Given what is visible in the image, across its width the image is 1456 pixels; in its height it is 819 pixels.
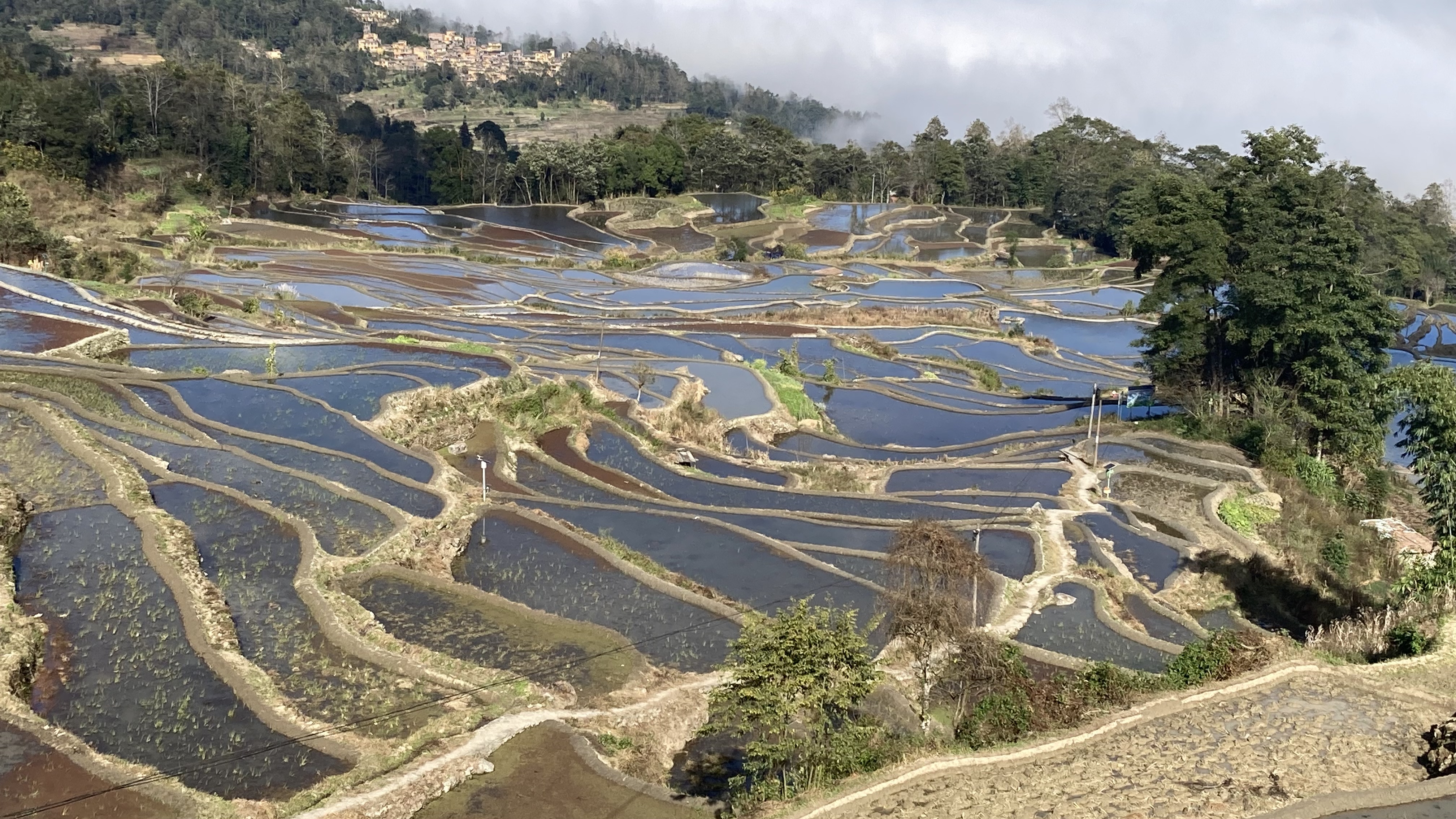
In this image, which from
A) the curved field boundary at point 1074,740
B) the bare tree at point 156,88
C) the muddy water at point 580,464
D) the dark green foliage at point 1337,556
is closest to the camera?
the curved field boundary at point 1074,740

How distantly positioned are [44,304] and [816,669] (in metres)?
32.3

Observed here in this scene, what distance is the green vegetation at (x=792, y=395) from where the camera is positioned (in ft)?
105

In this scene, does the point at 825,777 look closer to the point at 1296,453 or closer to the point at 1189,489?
the point at 1189,489

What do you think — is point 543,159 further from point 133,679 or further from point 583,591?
point 133,679

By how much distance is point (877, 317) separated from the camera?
5050cm

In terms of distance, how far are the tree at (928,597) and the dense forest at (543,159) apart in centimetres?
3537

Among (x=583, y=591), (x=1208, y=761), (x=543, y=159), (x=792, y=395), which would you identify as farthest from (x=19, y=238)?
(x=543, y=159)

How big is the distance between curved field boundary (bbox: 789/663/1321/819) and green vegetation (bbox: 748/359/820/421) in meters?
19.3

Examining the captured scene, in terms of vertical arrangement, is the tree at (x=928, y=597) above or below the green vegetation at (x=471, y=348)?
below

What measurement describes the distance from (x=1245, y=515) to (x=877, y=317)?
2855cm

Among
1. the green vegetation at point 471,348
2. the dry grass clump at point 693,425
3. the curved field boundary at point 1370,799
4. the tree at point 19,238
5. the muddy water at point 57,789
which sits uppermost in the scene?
the tree at point 19,238

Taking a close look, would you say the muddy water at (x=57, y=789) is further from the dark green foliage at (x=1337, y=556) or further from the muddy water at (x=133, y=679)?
the dark green foliage at (x=1337, y=556)

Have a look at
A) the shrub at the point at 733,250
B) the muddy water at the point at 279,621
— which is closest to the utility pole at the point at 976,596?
the muddy water at the point at 279,621

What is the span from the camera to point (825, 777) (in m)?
11.1
